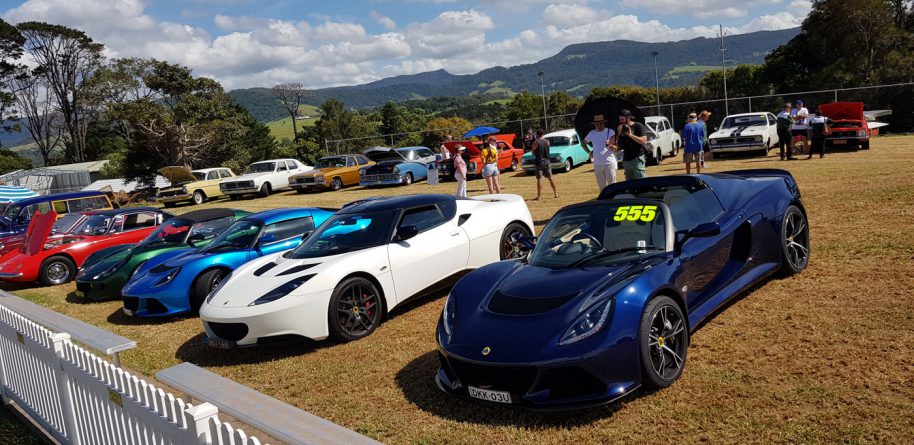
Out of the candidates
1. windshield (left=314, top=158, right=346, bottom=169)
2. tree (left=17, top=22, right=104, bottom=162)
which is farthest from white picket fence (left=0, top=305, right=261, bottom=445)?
tree (left=17, top=22, right=104, bottom=162)

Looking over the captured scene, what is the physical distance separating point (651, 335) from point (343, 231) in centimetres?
412

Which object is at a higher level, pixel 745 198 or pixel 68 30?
pixel 68 30

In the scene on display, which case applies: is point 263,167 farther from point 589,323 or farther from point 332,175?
point 589,323

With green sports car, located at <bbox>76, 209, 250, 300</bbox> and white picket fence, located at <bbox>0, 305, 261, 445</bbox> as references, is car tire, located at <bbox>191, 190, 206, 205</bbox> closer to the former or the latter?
green sports car, located at <bbox>76, 209, 250, 300</bbox>

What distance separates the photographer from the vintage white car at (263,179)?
1069 inches

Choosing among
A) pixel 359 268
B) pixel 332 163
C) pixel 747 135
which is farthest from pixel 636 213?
pixel 332 163

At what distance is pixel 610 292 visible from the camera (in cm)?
441

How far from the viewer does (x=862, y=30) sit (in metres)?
40.2

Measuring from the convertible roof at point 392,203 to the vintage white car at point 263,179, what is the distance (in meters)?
20.3

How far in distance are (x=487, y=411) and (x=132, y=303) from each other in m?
6.23

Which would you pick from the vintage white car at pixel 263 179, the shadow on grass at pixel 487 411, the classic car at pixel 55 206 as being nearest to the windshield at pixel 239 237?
the shadow on grass at pixel 487 411

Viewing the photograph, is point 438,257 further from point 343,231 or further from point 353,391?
point 353,391

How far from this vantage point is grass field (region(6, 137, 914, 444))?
158 inches

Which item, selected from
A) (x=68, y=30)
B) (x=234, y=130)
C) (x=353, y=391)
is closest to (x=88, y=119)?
(x=68, y=30)
